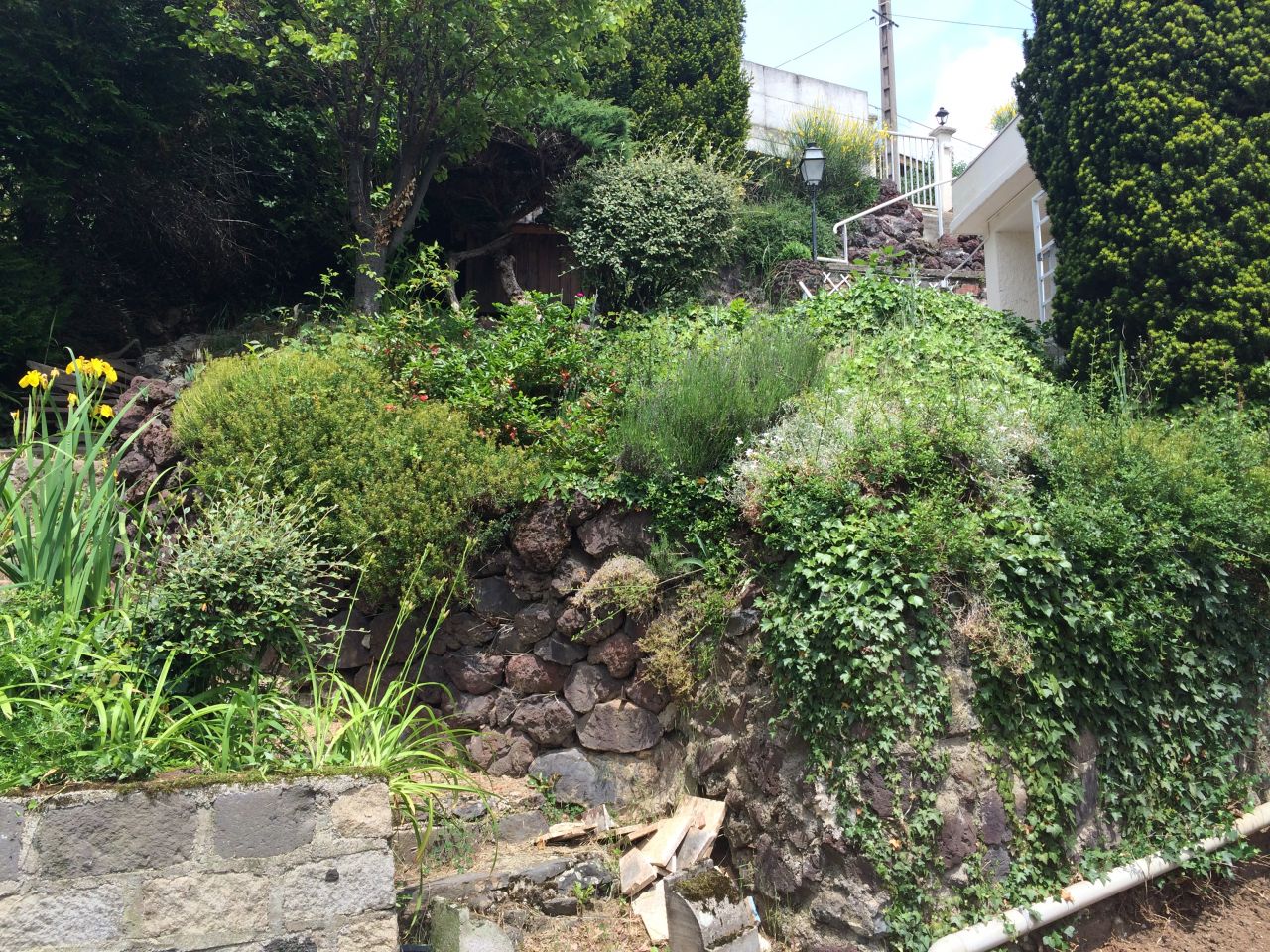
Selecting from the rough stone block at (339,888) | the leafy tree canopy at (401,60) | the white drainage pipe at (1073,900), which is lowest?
the white drainage pipe at (1073,900)

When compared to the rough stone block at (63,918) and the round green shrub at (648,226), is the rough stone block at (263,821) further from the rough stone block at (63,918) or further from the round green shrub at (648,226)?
the round green shrub at (648,226)

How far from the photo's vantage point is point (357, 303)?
8617 mm

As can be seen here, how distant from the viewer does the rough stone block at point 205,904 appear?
2.94 metres

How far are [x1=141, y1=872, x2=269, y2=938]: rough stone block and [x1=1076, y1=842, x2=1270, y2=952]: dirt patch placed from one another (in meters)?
3.63

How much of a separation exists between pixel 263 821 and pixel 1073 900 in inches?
138

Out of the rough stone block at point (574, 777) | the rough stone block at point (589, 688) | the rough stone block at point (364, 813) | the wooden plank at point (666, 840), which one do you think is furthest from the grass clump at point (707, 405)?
the rough stone block at point (364, 813)

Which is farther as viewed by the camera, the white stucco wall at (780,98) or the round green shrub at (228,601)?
the white stucco wall at (780,98)

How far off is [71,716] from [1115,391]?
652cm

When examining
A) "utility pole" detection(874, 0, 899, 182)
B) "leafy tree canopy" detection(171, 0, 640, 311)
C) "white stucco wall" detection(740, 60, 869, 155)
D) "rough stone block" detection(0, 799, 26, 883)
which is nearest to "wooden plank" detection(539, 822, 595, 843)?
"rough stone block" detection(0, 799, 26, 883)

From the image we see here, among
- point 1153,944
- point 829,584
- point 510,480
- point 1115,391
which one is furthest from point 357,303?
point 1153,944

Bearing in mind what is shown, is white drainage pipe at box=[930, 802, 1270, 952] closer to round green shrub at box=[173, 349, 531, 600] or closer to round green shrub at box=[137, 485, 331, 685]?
round green shrub at box=[137, 485, 331, 685]

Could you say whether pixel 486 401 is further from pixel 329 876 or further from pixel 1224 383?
pixel 1224 383

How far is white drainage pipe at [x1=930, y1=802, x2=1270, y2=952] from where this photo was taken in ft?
12.6

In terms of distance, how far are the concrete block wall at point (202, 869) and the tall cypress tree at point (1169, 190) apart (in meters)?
5.88
